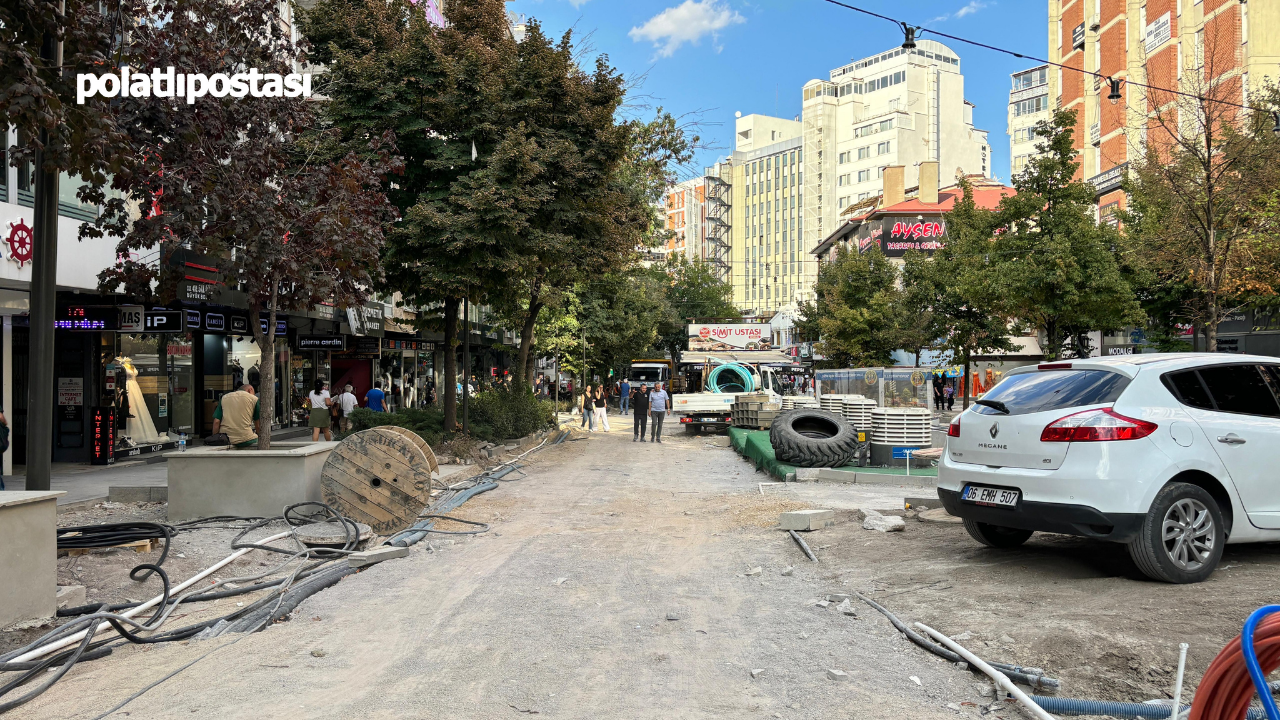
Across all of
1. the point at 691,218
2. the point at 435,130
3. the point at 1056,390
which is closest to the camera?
the point at 1056,390

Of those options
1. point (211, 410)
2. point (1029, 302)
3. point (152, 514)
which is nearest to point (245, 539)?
point (152, 514)

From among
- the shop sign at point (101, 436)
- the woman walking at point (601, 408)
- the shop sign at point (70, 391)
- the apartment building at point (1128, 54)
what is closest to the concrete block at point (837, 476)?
the shop sign at point (101, 436)

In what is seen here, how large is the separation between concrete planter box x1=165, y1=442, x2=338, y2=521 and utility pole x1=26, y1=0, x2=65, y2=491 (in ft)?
8.16

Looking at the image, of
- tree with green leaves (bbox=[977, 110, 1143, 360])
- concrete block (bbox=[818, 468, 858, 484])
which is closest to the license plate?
concrete block (bbox=[818, 468, 858, 484])

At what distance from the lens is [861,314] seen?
153ft

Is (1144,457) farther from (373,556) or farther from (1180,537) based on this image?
(373,556)

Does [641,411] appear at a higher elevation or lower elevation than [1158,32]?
lower

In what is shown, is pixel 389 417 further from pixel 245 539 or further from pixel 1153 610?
pixel 1153 610

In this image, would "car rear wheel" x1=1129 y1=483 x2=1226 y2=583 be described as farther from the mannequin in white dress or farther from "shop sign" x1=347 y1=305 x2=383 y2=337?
"shop sign" x1=347 y1=305 x2=383 y2=337

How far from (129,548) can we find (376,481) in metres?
2.70

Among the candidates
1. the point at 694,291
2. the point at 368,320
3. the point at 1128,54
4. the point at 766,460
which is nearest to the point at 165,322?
the point at 368,320

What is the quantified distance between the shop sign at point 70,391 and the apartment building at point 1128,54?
26.6 m

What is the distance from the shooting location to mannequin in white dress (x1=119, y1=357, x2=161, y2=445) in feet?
61.7

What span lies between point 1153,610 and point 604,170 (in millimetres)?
15331
